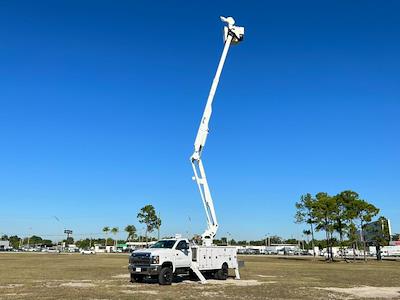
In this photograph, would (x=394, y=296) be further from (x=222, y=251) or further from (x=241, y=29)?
(x=241, y=29)

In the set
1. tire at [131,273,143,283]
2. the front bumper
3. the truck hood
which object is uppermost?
the truck hood

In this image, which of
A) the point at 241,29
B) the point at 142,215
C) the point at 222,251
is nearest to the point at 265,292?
the point at 222,251

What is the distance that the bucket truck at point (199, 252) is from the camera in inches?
892

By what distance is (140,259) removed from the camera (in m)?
22.9

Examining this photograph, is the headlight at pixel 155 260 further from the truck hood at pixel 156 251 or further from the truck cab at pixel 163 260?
the truck hood at pixel 156 251

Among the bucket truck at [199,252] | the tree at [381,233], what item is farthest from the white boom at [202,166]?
the tree at [381,233]

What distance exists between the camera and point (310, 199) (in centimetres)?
7100

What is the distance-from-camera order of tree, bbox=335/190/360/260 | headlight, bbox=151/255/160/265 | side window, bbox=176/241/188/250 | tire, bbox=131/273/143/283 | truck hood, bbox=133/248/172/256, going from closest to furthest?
headlight, bbox=151/255/160/265, truck hood, bbox=133/248/172/256, side window, bbox=176/241/188/250, tire, bbox=131/273/143/283, tree, bbox=335/190/360/260

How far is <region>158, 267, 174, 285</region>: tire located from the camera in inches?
880

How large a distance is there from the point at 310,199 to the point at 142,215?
157 feet

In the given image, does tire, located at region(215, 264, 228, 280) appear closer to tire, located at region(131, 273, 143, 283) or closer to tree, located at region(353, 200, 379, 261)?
tire, located at region(131, 273, 143, 283)

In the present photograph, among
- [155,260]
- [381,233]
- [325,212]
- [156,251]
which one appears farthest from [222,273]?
[381,233]

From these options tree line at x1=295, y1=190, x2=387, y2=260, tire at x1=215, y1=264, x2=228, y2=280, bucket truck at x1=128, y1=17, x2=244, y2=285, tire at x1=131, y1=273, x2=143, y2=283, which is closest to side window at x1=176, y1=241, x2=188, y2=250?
bucket truck at x1=128, y1=17, x2=244, y2=285

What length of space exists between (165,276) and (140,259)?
1.54 m
